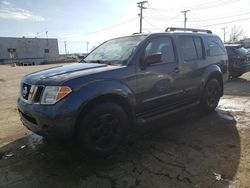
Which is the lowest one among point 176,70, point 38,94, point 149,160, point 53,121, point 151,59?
point 149,160

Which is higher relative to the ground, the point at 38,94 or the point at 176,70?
the point at 176,70

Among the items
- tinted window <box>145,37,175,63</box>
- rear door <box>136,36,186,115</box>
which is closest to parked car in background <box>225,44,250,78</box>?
rear door <box>136,36,186,115</box>

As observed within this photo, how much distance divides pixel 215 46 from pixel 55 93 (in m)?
4.41

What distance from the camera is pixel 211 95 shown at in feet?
20.8

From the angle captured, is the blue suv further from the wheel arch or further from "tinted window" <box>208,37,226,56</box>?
"tinted window" <box>208,37,226,56</box>

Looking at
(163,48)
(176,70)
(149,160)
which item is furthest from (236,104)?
(149,160)

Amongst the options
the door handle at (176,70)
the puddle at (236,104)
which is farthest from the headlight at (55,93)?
the puddle at (236,104)

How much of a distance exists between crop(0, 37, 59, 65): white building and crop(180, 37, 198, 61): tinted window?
1848 inches

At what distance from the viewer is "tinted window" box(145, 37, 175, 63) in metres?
4.71

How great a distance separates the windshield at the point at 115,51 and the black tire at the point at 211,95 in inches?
88.7

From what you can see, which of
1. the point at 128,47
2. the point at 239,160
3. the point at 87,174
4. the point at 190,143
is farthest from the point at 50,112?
the point at 239,160

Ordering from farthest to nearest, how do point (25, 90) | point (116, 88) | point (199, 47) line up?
point (199, 47) < point (25, 90) < point (116, 88)

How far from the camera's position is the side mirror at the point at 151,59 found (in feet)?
14.1

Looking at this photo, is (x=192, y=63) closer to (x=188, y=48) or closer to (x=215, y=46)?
(x=188, y=48)
